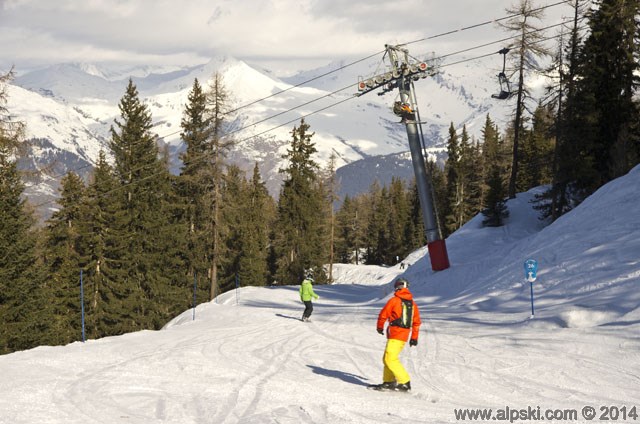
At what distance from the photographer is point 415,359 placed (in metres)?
13.7

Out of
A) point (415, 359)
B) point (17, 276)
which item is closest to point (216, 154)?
point (17, 276)

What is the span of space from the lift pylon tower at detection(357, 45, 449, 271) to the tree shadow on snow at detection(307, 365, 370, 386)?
19.4 meters

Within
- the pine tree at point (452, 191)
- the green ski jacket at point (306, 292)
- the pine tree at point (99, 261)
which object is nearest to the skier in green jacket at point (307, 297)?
the green ski jacket at point (306, 292)

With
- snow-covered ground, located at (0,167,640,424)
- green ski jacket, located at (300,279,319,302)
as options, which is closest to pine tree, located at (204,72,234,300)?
snow-covered ground, located at (0,167,640,424)

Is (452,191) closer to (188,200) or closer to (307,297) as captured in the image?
(188,200)

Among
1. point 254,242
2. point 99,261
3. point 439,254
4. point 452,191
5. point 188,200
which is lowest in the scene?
point 99,261

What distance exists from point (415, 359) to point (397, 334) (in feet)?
11.9

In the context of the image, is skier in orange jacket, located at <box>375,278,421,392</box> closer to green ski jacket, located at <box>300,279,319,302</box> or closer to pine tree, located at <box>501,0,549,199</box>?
green ski jacket, located at <box>300,279,319,302</box>

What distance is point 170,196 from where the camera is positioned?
46.4m

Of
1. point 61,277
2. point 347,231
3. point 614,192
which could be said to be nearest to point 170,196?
point 61,277

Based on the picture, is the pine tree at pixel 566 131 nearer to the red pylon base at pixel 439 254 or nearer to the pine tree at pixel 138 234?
the red pylon base at pixel 439 254

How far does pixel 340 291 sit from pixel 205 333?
77.9 feet

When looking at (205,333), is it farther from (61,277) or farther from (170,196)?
(170,196)

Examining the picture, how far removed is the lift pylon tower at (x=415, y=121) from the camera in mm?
31125
